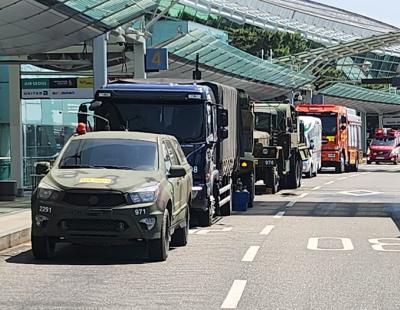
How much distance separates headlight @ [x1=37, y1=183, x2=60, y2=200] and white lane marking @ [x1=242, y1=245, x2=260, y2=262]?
113 inches

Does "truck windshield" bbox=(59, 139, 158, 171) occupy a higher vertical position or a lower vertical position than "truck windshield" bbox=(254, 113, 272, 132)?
lower

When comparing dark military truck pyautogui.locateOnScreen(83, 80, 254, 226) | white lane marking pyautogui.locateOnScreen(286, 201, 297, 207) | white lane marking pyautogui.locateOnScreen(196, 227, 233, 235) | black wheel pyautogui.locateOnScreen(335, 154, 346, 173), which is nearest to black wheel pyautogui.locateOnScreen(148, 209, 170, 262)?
white lane marking pyautogui.locateOnScreen(196, 227, 233, 235)

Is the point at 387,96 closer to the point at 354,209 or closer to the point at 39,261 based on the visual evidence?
the point at 354,209

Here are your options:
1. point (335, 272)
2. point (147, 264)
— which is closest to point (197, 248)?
point (147, 264)

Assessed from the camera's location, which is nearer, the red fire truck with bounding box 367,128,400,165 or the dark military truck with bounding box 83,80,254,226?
the dark military truck with bounding box 83,80,254,226

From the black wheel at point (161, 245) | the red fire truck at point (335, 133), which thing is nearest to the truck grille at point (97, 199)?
the black wheel at point (161, 245)

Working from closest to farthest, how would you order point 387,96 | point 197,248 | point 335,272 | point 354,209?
point 335,272 < point 197,248 < point 354,209 < point 387,96

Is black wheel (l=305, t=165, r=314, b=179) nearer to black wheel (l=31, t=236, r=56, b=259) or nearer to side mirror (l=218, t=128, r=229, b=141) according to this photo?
side mirror (l=218, t=128, r=229, b=141)

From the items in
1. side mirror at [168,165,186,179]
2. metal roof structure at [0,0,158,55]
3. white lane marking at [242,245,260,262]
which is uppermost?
metal roof structure at [0,0,158,55]

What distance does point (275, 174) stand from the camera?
28.9 meters

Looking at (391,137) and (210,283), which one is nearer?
(210,283)

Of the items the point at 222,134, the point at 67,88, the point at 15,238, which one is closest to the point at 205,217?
the point at 222,134

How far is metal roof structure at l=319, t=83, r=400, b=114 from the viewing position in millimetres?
79688

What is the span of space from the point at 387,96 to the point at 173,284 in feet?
283
